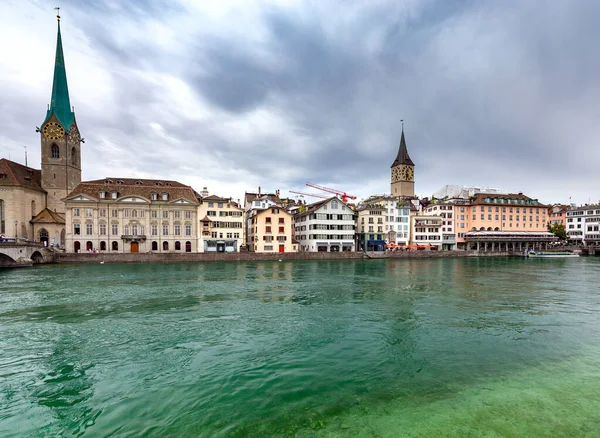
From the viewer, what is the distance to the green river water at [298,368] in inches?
315

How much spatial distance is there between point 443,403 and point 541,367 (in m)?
5.16

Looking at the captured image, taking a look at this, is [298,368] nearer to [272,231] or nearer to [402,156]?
[272,231]

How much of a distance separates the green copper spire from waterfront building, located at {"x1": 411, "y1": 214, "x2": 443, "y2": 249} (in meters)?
86.9

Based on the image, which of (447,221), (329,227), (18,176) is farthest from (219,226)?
(447,221)

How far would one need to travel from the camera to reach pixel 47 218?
215 feet

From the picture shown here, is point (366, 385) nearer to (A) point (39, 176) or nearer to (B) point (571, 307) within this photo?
(B) point (571, 307)

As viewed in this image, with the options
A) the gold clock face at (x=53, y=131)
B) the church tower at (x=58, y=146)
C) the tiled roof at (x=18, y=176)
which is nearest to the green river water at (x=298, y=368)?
the tiled roof at (x=18, y=176)

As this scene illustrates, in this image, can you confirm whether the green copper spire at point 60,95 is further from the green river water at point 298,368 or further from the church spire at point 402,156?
the church spire at point 402,156

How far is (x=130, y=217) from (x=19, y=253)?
19.4 metres

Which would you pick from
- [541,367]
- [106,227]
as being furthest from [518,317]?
[106,227]

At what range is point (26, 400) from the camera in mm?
9086

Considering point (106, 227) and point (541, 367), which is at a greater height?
point (106, 227)

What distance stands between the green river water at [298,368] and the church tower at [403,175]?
117 meters

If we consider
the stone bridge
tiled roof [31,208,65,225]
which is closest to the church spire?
tiled roof [31,208,65,225]
